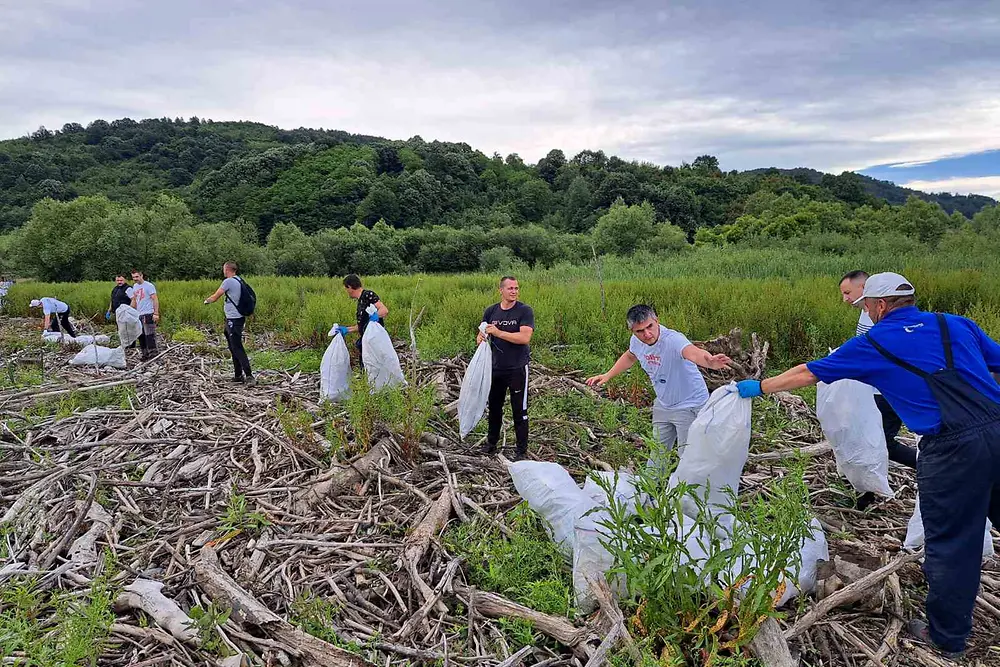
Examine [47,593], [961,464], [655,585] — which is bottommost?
[47,593]

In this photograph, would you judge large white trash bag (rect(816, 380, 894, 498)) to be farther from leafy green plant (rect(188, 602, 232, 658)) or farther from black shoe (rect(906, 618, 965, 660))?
leafy green plant (rect(188, 602, 232, 658))

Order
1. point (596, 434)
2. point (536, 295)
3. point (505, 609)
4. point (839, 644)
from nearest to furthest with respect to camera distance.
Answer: point (839, 644), point (505, 609), point (596, 434), point (536, 295)

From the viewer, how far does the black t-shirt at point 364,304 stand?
5.67 m

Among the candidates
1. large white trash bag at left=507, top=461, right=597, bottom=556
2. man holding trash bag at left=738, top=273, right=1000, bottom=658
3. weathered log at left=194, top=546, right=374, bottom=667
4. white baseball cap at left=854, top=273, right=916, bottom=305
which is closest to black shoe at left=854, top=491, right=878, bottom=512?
man holding trash bag at left=738, top=273, right=1000, bottom=658

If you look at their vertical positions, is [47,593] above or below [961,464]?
below

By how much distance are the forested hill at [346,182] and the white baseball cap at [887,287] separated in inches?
1808

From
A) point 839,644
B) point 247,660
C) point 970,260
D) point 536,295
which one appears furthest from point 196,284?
point 970,260

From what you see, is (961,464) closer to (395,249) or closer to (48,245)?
(48,245)

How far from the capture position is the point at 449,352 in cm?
731

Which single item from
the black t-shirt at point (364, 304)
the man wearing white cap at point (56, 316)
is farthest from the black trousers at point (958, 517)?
the man wearing white cap at point (56, 316)

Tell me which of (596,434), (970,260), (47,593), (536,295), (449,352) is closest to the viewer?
(47,593)

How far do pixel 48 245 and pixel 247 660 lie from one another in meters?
28.8

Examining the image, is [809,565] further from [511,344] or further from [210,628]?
[210,628]

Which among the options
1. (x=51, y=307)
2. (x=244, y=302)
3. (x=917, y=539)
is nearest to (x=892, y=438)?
(x=917, y=539)
